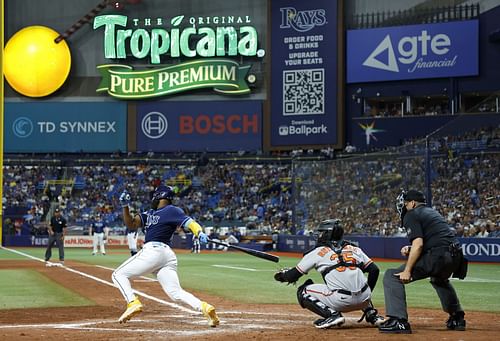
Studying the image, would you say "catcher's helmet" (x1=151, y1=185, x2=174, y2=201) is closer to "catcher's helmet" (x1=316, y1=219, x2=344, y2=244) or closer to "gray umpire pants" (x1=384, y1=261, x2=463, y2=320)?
"catcher's helmet" (x1=316, y1=219, x2=344, y2=244)

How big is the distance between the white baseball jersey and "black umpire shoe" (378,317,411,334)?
2.06 feet

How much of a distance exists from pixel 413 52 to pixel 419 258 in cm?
4221

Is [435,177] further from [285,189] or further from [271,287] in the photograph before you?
[285,189]

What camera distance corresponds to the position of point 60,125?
5891 centimetres

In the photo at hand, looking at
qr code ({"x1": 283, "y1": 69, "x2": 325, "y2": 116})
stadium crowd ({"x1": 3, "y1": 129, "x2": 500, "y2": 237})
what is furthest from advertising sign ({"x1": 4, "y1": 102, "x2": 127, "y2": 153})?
qr code ({"x1": 283, "y1": 69, "x2": 325, "y2": 116})

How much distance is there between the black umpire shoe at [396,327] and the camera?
10.2 metres

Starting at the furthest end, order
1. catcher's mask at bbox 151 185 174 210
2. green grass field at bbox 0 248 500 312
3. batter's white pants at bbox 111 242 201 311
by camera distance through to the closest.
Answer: green grass field at bbox 0 248 500 312, catcher's mask at bbox 151 185 174 210, batter's white pants at bbox 111 242 201 311

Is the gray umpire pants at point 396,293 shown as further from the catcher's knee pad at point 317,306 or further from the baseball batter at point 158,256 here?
the baseball batter at point 158,256

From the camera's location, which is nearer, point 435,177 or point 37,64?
point 435,177

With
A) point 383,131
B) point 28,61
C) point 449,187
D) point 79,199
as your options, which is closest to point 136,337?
point 449,187

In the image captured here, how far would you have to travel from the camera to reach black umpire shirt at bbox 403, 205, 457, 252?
10312 mm

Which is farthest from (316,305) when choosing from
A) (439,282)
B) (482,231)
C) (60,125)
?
(60,125)

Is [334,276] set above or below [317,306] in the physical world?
above

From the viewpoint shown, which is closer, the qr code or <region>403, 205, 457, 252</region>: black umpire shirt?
<region>403, 205, 457, 252</region>: black umpire shirt
